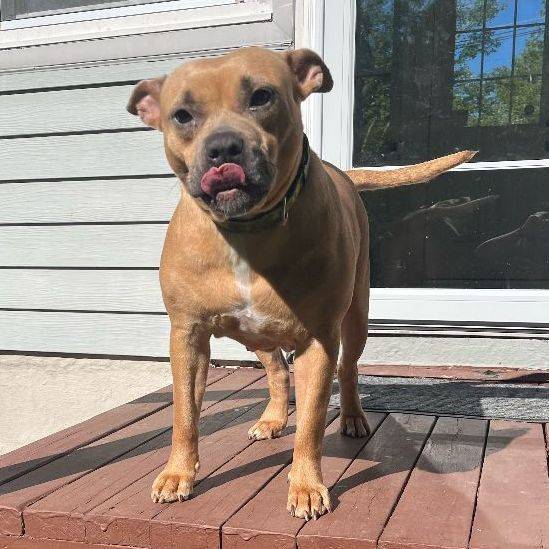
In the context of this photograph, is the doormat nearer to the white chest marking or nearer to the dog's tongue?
the white chest marking

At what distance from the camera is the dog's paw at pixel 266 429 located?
2809mm

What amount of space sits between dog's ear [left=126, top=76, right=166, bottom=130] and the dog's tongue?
519 mm

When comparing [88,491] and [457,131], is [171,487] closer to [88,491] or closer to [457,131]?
[88,491]

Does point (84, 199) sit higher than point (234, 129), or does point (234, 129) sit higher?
point (234, 129)

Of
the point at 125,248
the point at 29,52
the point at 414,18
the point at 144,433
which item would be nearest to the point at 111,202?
the point at 125,248

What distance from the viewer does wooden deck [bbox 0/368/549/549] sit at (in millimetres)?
1913

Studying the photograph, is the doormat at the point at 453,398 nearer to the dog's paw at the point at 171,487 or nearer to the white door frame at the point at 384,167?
the white door frame at the point at 384,167

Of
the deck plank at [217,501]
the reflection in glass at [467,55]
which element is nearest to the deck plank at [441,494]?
the deck plank at [217,501]

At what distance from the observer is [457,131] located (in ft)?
13.3

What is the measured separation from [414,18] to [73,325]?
303 cm

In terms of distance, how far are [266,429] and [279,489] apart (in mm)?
603

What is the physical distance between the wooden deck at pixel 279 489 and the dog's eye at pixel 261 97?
1.25m

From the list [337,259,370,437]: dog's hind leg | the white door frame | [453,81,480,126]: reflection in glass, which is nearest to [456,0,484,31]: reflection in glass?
[453,81,480,126]: reflection in glass

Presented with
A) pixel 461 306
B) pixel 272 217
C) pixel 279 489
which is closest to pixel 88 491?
pixel 279 489
